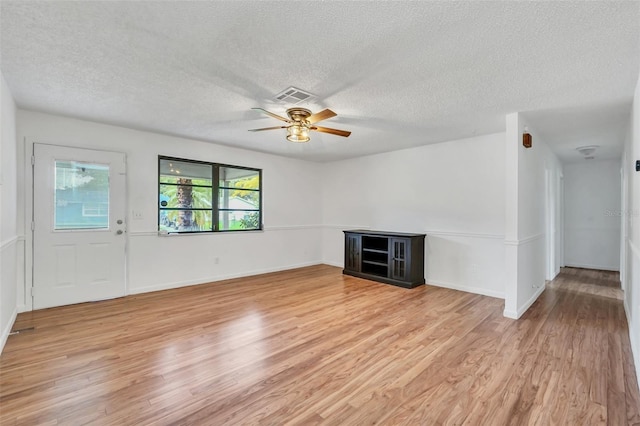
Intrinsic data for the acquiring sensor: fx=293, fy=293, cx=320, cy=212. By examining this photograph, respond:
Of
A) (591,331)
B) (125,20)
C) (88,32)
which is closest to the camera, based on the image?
(125,20)

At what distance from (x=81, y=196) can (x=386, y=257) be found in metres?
4.72

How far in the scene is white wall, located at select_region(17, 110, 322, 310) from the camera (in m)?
3.72

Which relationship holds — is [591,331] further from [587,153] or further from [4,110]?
[4,110]

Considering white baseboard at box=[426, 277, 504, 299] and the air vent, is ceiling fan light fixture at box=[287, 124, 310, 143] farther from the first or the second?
white baseboard at box=[426, 277, 504, 299]

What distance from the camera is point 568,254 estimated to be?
6.78 m

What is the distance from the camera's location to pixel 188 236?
486 cm

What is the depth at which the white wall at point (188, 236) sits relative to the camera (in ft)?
12.2

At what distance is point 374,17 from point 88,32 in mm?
1875

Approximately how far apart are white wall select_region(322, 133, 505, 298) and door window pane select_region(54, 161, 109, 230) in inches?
173

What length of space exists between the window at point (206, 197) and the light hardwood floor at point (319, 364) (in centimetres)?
144

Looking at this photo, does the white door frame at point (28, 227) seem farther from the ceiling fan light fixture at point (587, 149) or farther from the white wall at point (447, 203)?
the ceiling fan light fixture at point (587, 149)

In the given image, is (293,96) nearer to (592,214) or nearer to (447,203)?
(447,203)

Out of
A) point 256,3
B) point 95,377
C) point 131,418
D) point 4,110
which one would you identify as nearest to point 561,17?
point 256,3

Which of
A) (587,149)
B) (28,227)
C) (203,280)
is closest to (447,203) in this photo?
(587,149)
